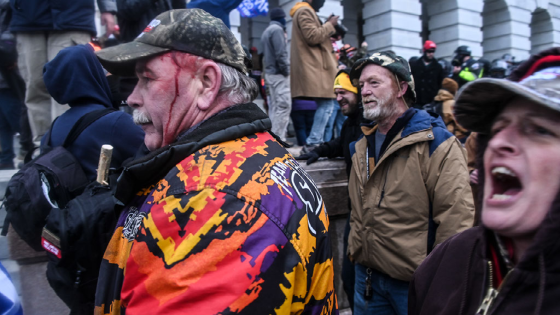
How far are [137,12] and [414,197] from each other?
129 inches

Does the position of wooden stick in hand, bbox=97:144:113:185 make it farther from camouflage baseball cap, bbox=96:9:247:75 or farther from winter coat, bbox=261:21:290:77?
winter coat, bbox=261:21:290:77

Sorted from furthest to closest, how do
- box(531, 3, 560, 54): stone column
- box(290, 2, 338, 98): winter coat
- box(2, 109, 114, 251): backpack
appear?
1. box(531, 3, 560, 54): stone column
2. box(290, 2, 338, 98): winter coat
3. box(2, 109, 114, 251): backpack

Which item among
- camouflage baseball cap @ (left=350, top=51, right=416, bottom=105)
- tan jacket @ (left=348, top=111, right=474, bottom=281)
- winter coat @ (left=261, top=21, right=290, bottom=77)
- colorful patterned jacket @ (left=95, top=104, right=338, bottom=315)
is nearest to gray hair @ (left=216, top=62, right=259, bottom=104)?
colorful patterned jacket @ (left=95, top=104, right=338, bottom=315)

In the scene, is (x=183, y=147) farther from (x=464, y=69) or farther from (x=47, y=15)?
(x=464, y=69)

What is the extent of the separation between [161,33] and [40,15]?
3.33 m

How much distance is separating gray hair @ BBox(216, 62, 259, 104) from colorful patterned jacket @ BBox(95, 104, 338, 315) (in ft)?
0.41

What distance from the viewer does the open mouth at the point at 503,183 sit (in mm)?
1123

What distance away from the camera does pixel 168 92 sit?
1497 millimetres

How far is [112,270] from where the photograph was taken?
138cm

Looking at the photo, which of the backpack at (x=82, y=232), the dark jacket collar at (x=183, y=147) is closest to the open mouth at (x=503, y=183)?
the dark jacket collar at (x=183, y=147)

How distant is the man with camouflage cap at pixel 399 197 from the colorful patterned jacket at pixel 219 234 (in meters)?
1.35

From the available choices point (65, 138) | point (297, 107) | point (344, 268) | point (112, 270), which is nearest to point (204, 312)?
point (112, 270)

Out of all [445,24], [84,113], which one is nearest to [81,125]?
[84,113]

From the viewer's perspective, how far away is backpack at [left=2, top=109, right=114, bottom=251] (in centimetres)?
203
